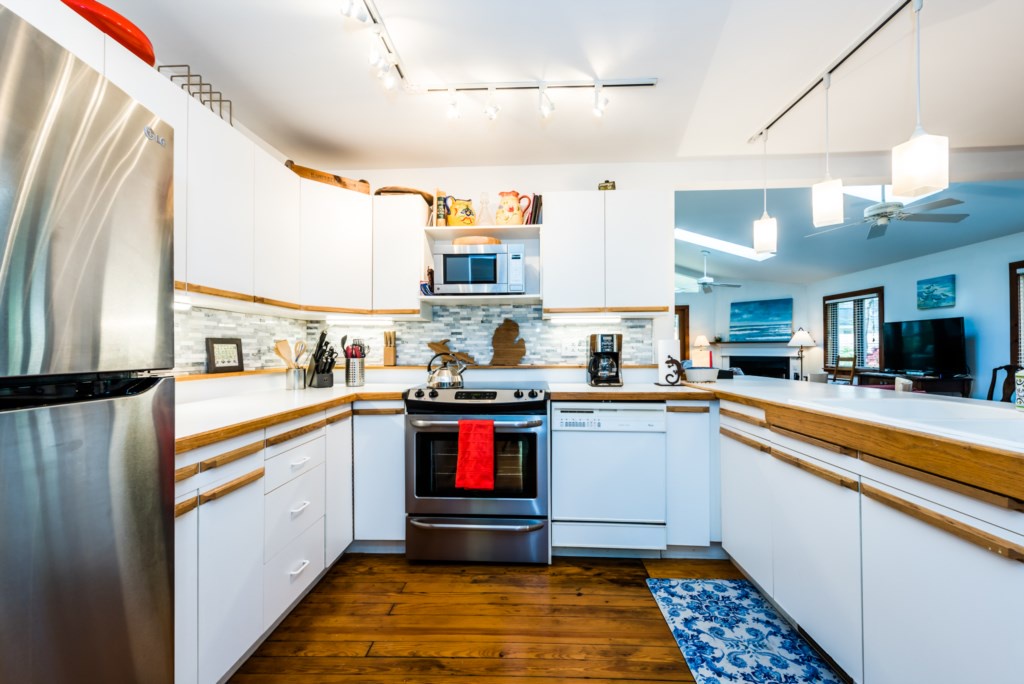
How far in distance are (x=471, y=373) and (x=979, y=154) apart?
3781 millimetres

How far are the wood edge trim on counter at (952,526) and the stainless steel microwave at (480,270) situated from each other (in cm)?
186

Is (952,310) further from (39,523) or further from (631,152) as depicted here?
(39,523)

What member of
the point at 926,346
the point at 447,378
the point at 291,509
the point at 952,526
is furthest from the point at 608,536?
the point at 926,346

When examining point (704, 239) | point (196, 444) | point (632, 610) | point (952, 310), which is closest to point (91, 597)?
point (196, 444)

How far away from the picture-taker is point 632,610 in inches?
70.1

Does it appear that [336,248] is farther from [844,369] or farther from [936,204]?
[844,369]

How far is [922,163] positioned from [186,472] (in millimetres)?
2810

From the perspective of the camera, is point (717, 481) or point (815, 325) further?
point (815, 325)

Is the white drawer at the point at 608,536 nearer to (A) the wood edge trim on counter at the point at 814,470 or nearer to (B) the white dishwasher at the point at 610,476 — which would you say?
(B) the white dishwasher at the point at 610,476

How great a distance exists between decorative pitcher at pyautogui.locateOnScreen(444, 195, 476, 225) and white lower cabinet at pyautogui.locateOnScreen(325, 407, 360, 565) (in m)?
1.36

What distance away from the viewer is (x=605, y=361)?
8.24ft

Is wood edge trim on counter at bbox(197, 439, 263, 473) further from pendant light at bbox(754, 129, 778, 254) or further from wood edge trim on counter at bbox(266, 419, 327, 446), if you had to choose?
pendant light at bbox(754, 129, 778, 254)

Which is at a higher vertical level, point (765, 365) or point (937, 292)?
point (937, 292)

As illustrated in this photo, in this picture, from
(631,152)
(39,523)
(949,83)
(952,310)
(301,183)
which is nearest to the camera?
(39,523)
